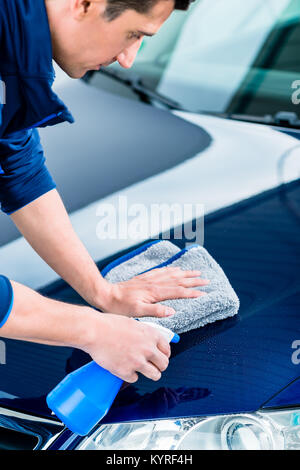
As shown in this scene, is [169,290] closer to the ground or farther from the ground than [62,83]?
closer to the ground

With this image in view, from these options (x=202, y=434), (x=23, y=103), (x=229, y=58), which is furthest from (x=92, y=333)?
(x=229, y=58)

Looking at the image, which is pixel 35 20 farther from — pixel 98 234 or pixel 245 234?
pixel 245 234

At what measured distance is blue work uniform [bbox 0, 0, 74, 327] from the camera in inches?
36.2

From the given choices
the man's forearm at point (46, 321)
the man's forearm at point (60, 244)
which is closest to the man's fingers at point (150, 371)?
the man's forearm at point (46, 321)

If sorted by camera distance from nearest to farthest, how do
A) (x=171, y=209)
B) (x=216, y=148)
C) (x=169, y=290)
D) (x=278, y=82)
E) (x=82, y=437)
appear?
(x=82, y=437) → (x=169, y=290) → (x=171, y=209) → (x=216, y=148) → (x=278, y=82)

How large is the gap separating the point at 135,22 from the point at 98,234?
0.45 metres

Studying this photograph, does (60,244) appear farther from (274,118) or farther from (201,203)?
(274,118)

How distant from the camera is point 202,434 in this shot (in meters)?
0.91

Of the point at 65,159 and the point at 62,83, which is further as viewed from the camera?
the point at 62,83

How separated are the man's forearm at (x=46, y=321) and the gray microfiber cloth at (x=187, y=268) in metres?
0.19

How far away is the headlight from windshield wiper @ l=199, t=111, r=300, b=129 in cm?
86

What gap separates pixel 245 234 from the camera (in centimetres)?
123

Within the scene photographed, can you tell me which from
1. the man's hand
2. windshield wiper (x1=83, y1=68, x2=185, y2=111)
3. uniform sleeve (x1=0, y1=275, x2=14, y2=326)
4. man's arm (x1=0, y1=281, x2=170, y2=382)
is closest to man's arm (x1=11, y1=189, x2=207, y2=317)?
the man's hand

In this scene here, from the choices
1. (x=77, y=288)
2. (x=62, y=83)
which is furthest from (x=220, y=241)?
(x=62, y=83)
